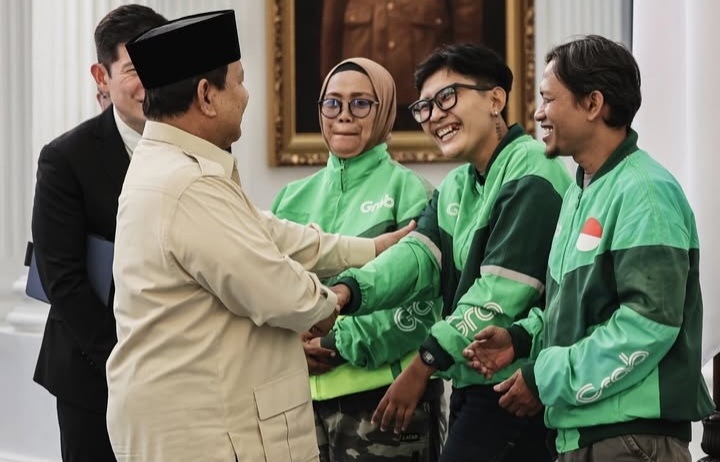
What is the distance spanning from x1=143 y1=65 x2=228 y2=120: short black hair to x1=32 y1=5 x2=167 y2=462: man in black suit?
0.53 metres

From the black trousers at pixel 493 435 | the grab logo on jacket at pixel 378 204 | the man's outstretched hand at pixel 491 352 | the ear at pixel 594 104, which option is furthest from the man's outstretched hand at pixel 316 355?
the ear at pixel 594 104

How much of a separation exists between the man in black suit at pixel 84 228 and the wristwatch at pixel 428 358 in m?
0.79

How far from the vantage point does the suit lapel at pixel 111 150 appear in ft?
10.5

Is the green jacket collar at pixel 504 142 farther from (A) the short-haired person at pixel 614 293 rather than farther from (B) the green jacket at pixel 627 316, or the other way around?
A: (B) the green jacket at pixel 627 316

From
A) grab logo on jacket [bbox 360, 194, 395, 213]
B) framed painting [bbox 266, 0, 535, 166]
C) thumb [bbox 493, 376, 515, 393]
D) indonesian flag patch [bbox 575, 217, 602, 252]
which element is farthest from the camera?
framed painting [bbox 266, 0, 535, 166]

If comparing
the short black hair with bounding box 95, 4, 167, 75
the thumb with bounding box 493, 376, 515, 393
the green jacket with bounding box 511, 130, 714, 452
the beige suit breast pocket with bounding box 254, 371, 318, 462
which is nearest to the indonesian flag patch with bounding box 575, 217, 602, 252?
the green jacket with bounding box 511, 130, 714, 452

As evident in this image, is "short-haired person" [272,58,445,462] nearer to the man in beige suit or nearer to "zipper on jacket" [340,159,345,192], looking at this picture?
"zipper on jacket" [340,159,345,192]

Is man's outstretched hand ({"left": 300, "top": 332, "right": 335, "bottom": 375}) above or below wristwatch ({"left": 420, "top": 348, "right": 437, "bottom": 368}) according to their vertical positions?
below

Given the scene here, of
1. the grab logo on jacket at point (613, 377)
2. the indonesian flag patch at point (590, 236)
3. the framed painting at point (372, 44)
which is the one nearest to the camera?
the grab logo on jacket at point (613, 377)

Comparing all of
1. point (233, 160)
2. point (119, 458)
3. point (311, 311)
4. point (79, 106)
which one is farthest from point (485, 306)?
point (79, 106)

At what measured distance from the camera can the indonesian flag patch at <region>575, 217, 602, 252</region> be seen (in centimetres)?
253

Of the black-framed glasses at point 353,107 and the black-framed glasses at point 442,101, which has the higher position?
the black-framed glasses at point 442,101

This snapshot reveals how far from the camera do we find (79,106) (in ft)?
18.0

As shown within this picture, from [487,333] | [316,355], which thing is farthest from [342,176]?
[487,333]
